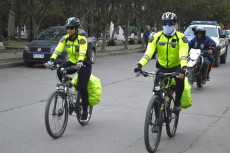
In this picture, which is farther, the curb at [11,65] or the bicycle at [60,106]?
the curb at [11,65]

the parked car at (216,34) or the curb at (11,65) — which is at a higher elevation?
the parked car at (216,34)

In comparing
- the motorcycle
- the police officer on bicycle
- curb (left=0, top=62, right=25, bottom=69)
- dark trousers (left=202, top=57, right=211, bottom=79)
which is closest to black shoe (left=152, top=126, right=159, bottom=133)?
the motorcycle

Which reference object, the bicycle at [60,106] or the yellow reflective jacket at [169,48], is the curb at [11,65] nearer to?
the bicycle at [60,106]

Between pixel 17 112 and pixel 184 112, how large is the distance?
3.09 m

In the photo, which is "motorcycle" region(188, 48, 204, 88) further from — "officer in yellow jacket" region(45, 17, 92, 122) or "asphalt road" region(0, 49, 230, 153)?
"officer in yellow jacket" region(45, 17, 92, 122)

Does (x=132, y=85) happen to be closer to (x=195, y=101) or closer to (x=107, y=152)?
(x=195, y=101)

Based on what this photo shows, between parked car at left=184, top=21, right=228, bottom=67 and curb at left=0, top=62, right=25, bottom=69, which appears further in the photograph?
parked car at left=184, top=21, right=228, bottom=67

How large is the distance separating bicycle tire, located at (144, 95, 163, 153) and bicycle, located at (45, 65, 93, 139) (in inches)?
55.6

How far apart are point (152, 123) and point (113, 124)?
1.92 m

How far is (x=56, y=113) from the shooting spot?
6.13 m

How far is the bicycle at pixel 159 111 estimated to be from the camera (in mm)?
5242

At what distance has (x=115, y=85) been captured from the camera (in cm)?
1225

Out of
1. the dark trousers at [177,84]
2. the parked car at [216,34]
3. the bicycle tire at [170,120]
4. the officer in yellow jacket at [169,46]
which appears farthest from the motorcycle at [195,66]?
the parked car at [216,34]

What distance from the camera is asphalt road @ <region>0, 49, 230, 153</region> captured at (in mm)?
5793
